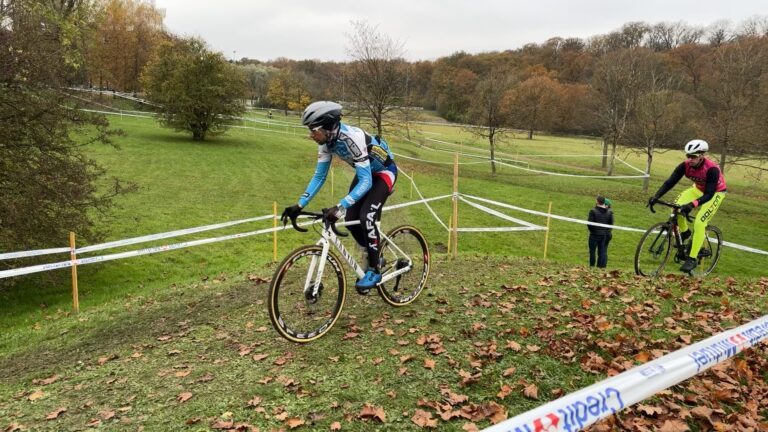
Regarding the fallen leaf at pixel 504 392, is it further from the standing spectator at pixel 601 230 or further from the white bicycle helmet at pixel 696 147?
the standing spectator at pixel 601 230

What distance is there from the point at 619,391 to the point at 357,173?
348 cm

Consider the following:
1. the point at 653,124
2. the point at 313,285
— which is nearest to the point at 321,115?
the point at 313,285

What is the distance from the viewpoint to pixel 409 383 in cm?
441

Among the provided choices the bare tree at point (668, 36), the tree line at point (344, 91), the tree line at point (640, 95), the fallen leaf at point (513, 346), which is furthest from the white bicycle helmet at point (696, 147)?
the bare tree at point (668, 36)

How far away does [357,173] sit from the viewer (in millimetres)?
5188

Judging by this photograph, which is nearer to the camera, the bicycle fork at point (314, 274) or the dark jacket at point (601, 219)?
the bicycle fork at point (314, 274)

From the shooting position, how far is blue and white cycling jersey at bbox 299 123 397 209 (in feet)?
16.9

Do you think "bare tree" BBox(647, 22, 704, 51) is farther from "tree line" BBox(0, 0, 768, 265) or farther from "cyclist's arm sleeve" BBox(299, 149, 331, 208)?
"cyclist's arm sleeve" BBox(299, 149, 331, 208)

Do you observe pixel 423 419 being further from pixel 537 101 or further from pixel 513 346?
pixel 537 101

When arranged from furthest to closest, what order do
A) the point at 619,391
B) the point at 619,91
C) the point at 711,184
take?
the point at 619,91 < the point at 711,184 < the point at 619,391

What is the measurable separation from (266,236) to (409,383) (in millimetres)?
13556

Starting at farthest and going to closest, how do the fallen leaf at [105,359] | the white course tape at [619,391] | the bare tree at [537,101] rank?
the bare tree at [537,101]
the fallen leaf at [105,359]
the white course tape at [619,391]

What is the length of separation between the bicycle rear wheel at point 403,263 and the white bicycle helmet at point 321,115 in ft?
6.58

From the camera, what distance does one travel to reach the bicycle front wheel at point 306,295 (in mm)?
4820
